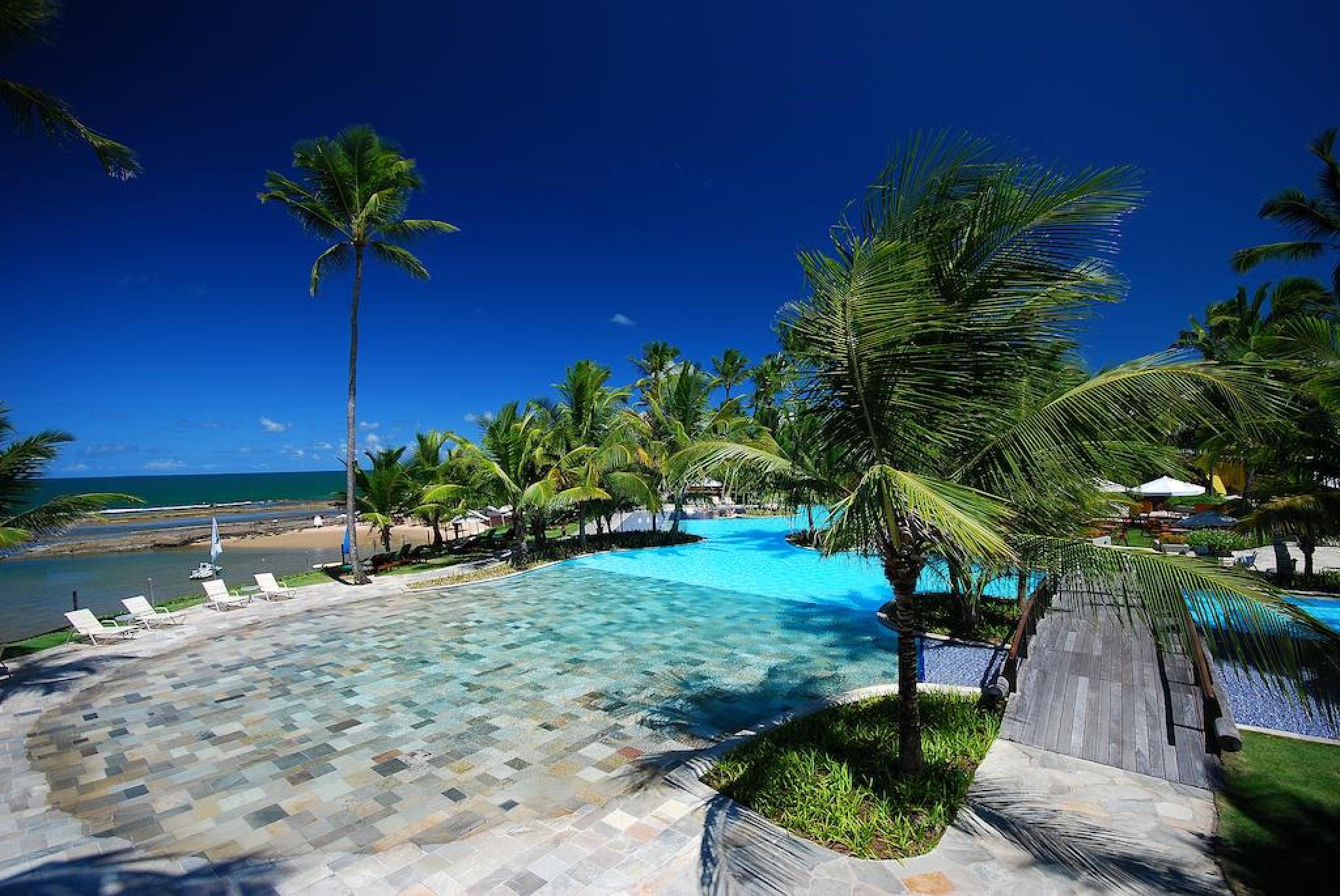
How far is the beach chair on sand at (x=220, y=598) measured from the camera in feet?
44.6

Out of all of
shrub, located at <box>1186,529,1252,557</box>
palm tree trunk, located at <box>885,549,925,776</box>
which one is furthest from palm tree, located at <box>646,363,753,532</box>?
palm tree trunk, located at <box>885,549,925,776</box>

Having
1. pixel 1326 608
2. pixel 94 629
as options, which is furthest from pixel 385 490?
pixel 1326 608

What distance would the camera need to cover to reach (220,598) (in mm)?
13578

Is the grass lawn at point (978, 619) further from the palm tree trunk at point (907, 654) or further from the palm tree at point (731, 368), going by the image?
the palm tree at point (731, 368)

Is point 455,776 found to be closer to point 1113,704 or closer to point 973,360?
point 973,360

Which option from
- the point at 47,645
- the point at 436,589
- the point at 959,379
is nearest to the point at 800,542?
the point at 436,589

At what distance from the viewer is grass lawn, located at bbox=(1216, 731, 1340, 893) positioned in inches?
156

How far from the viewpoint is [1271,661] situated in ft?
9.98

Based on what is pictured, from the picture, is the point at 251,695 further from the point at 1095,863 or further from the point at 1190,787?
the point at 1190,787

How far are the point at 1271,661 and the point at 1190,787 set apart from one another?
3.25 meters

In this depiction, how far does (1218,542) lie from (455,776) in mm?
20465

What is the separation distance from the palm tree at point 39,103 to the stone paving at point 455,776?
7.42 metres

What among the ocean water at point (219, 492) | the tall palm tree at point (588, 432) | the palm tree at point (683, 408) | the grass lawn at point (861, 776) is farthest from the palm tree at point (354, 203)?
the ocean water at point (219, 492)

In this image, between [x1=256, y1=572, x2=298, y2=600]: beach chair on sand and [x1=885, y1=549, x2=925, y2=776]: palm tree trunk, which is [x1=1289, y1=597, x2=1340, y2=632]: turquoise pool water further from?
[x1=256, y1=572, x2=298, y2=600]: beach chair on sand
